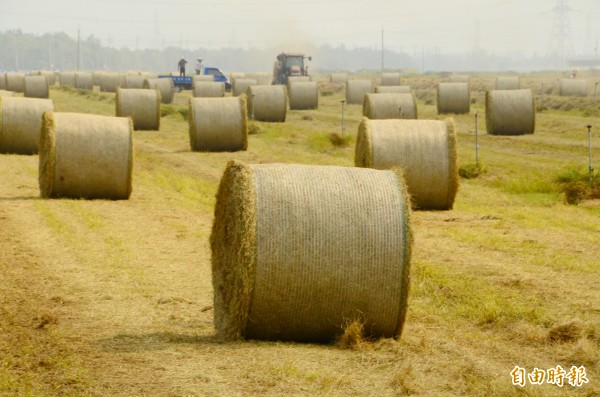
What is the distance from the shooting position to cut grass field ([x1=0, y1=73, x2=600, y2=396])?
838 cm

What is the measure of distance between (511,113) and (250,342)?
2645 centimetres

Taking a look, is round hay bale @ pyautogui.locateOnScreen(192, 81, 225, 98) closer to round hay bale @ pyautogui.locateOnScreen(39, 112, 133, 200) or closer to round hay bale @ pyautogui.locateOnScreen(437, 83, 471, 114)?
round hay bale @ pyautogui.locateOnScreen(437, 83, 471, 114)

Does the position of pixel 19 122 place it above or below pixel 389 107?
below

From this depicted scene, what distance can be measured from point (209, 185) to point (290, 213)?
13541mm

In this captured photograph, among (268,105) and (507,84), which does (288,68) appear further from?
(268,105)

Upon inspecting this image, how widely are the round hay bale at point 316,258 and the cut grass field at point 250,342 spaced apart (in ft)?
0.74

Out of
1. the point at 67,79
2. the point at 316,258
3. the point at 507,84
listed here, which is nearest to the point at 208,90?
the point at 507,84

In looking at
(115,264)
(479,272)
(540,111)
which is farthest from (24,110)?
(540,111)

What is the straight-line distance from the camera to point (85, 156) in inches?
748

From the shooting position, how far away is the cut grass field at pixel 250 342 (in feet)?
27.5

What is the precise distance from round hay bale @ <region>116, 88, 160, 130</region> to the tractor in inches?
1575

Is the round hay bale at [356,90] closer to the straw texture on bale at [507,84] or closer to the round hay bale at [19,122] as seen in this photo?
the straw texture on bale at [507,84]

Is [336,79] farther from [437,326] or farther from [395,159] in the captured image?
[437,326]

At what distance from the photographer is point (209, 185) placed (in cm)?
2275
